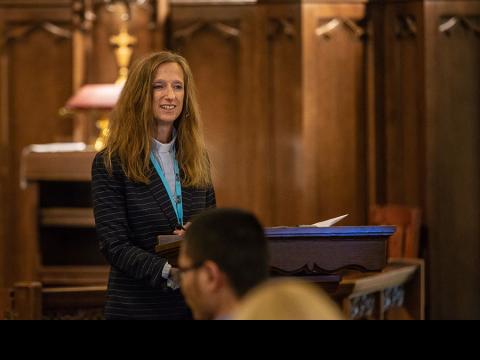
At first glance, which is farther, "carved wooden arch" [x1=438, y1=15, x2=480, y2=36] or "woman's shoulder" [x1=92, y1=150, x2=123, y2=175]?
"carved wooden arch" [x1=438, y1=15, x2=480, y2=36]

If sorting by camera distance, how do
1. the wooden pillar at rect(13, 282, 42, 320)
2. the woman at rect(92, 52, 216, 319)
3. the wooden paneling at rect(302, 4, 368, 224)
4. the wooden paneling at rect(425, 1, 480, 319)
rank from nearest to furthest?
the woman at rect(92, 52, 216, 319)
the wooden pillar at rect(13, 282, 42, 320)
the wooden paneling at rect(425, 1, 480, 319)
the wooden paneling at rect(302, 4, 368, 224)

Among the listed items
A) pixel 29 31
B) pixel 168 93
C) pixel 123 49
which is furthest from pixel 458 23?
pixel 168 93

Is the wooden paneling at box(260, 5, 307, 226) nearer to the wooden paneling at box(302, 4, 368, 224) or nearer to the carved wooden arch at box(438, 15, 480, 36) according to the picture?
the wooden paneling at box(302, 4, 368, 224)

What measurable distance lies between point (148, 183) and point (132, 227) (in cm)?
13

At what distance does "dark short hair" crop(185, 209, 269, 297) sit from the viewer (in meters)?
1.77

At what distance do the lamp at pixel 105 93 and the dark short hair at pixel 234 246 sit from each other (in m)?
5.10

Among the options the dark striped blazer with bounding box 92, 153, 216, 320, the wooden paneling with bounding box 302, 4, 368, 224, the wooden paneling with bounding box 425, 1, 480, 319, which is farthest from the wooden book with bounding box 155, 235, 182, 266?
the wooden paneling with bounding box 302, 4, 368, 224

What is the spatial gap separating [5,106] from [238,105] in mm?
1738

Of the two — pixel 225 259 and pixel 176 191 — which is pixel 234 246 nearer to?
pixel 225 259

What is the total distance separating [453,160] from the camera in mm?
6957

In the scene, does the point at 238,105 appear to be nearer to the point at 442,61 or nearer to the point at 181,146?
the point at 442,61

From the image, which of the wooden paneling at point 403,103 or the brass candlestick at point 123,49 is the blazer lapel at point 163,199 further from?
the brass candlestick at point 123,49

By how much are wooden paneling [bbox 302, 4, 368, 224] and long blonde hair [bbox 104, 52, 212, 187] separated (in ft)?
13.7

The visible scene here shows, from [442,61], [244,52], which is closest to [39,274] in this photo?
[244,52]
